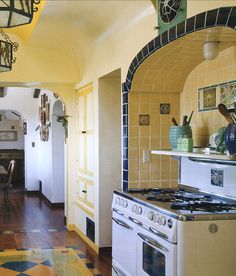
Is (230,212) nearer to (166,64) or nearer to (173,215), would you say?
(173,215)

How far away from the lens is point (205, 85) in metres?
3.56

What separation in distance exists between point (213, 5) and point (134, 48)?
4.47ft

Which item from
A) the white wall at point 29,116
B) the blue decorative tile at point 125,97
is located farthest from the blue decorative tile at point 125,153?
the white wall at point 29,116

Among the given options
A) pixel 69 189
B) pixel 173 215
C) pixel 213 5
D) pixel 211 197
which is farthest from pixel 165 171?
pixel 69 189

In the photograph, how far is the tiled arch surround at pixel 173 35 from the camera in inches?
96.2

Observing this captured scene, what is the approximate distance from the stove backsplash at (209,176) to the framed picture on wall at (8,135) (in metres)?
10.0

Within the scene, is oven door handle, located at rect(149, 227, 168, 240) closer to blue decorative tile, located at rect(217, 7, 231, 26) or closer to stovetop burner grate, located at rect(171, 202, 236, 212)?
stovetop burner grate, located at rect(171, 202, 236, 212)

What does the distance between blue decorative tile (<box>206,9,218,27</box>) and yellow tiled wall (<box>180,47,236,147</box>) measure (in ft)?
1.99

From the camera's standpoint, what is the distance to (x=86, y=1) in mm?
3477

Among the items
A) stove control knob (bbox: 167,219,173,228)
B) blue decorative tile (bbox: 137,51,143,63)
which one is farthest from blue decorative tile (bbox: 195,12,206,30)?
stove control knob (bbox: 167,219,173,228)

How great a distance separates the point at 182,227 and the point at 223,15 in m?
1.26

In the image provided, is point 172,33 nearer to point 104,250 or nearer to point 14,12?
point 14,12

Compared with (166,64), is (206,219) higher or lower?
lower

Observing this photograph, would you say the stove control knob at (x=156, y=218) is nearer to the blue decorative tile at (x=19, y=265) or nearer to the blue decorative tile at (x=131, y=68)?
the blue decorative tile at (x=131, y=68)
